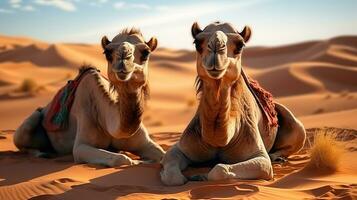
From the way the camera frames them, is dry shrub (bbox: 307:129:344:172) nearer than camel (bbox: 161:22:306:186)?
No

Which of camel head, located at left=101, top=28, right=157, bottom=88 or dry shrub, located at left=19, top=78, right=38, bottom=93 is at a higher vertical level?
camel head, located at left=101, top=28, right=157, bottom=88

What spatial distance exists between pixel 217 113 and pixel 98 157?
222 centimetres

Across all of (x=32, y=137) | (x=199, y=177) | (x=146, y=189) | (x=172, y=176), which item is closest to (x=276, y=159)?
(x=199, y=177)

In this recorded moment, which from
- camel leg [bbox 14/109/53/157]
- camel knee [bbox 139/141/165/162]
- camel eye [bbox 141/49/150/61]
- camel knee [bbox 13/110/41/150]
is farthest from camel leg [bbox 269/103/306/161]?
camel knee [bbox 13/110/41/150]

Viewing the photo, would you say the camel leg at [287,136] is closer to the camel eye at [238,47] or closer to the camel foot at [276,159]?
the camel foot at [276,159]

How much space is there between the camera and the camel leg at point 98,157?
678 cm

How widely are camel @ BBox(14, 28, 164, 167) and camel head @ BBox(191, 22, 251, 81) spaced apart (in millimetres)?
1001

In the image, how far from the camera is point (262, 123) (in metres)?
6.98

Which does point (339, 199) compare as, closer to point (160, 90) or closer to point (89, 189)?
point (89, 189)

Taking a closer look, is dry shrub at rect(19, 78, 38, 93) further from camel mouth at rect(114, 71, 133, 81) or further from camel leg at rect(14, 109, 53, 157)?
camel mouth at rect(114, 71, 133, 81)

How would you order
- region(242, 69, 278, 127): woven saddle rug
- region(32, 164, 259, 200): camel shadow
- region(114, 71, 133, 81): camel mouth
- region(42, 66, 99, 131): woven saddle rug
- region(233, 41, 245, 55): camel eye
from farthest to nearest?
region(42, 66, 99, 131): woven saddle rug < region(242, 69, 278, 127): woven saddle rug < region(114, 71, 133, 81): camel mouth < region(233, 41, 245, 55): camel eye < region(32, 164, 259, 200): camel shadow

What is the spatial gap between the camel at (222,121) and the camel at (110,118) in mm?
769

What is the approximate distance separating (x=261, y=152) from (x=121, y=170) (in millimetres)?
1653

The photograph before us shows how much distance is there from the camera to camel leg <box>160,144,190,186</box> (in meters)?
5.70
